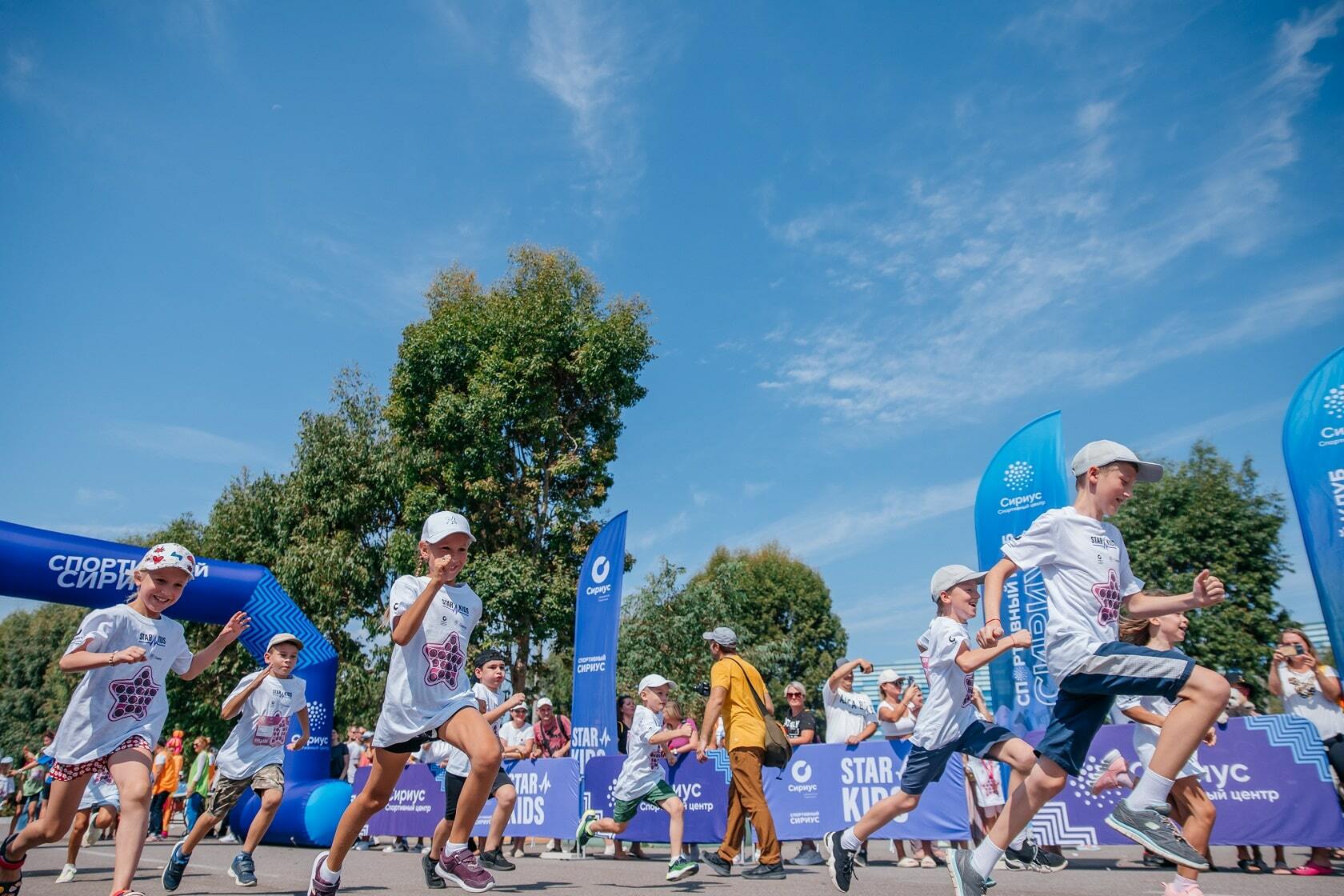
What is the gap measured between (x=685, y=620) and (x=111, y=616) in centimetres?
2635

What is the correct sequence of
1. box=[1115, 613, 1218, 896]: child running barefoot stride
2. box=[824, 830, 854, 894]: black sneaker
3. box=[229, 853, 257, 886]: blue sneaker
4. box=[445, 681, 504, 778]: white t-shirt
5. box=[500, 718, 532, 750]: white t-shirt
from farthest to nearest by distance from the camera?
1. box=[500, 718, 532, 750]: white t-shirt
2. box=[445, 681, 504, 778]: white t-shirt
3. box=[229, 853, 257, 886]: blue sneaker
4. box=[1115, 613, 1218, 896]: child running barefoot stride
5. box=[824, 830, 854, 894]: black sneaker

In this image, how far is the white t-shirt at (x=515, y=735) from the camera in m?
12.6

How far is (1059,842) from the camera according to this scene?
30.3ft

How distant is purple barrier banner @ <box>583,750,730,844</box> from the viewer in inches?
420

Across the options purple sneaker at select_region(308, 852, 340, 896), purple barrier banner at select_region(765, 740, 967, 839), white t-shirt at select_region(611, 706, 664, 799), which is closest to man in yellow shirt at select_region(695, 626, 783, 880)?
white t-shirt at select_region(611, 706, 664, 799)

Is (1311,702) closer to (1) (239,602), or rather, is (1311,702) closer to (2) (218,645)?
(2) (218,645)

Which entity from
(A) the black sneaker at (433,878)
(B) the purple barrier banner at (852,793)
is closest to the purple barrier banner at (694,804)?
(B) the purple barrier banner at (852,793)

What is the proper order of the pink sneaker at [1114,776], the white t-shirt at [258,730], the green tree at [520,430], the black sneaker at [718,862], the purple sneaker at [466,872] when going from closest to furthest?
1. the purple sneaker at [466,872]
2. the black sneaker at [718,862]
3. the white t-shirt at [258,730]
4. the pink sneaker at [1114,776]
5. the green tree at [520,430]

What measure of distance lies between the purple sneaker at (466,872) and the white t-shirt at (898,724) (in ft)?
19.4

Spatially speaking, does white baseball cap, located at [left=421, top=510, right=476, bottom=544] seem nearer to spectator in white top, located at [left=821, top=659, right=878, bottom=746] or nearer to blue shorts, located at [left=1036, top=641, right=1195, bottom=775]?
blue shorts, located at [left=1036, top=641, right=1195, bottom=775]

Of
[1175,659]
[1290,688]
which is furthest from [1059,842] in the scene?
[1175,659]

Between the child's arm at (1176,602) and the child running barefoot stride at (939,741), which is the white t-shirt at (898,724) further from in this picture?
the child's arm at (1176,602)

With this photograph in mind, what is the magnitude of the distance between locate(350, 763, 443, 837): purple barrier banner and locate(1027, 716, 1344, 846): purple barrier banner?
8569 millimetres

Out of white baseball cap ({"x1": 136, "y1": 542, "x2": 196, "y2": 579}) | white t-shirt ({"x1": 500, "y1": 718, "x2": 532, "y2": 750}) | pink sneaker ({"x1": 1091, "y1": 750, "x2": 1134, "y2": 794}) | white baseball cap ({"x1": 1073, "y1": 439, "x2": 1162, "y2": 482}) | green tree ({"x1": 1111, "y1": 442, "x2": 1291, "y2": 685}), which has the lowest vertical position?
pink sneaker ({"x1": 1091, "y1": 750, "x2": 1134, "y2": 794})
